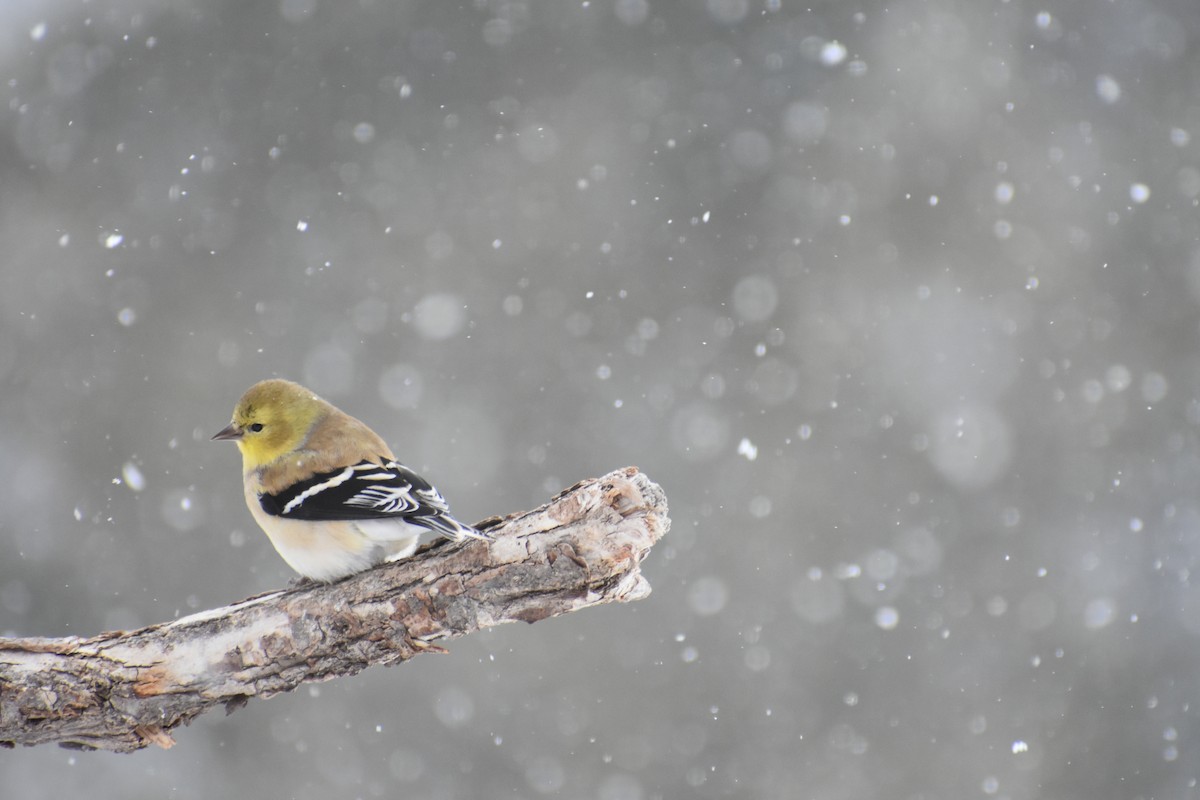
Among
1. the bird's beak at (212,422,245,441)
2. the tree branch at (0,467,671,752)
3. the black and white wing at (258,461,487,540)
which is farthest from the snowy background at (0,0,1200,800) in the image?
the tree branch at (0,467,671,752)

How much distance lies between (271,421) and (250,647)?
81cm

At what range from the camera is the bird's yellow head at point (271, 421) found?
117 inches

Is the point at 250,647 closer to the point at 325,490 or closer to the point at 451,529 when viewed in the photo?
the point at 325,490

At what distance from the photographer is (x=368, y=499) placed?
261 centimetres

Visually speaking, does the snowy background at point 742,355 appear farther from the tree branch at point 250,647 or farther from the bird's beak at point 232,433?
the tree branch at point 250,647

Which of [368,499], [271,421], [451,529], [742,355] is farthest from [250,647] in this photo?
[742,355]

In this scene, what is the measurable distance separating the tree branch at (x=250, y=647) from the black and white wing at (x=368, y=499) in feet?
0.29

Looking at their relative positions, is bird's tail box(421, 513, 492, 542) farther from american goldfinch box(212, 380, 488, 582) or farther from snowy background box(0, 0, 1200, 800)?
snowy background box(0, 0, 1200, 800)

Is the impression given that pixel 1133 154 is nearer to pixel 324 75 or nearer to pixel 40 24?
pixel 324 75

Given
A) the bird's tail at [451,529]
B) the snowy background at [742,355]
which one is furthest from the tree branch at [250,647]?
the snowy background at [742,355]

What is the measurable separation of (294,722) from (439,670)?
1.34 m

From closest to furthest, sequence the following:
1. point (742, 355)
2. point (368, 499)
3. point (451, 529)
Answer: point (451, 529) < point (368, 499) < point (742, 355)

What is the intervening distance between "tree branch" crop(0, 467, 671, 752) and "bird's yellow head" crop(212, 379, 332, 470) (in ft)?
1.98

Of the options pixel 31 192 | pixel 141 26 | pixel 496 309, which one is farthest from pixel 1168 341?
pixel 31 192
